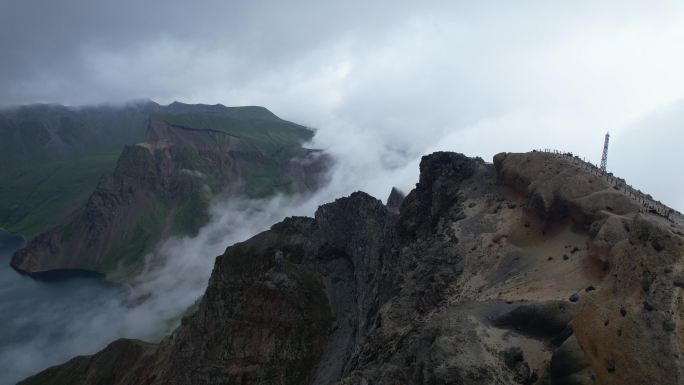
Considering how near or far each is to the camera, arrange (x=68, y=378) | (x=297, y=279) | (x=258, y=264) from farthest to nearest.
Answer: (x=68, y=378)
(x=258, y=264)
(x=297, y=279)

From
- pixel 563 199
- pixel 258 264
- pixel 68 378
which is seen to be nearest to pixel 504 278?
pixel 563 199

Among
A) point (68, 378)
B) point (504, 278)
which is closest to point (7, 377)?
point (68, 378)

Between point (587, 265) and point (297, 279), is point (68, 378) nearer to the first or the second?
point (297, 279)

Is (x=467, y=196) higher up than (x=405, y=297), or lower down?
higher up

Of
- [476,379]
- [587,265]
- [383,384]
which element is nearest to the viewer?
[476,379]

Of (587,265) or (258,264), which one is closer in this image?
(587,265)

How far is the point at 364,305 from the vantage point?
3041 inches

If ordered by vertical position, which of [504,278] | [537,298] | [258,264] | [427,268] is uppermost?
[258,264]

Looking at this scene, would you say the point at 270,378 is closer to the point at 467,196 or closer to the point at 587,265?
the point at 467,196

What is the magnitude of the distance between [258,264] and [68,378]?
241 ft

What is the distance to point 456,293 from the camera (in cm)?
4659

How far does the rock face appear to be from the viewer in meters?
29.3

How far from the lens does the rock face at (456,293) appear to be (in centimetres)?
2927

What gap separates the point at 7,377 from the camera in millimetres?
167125
